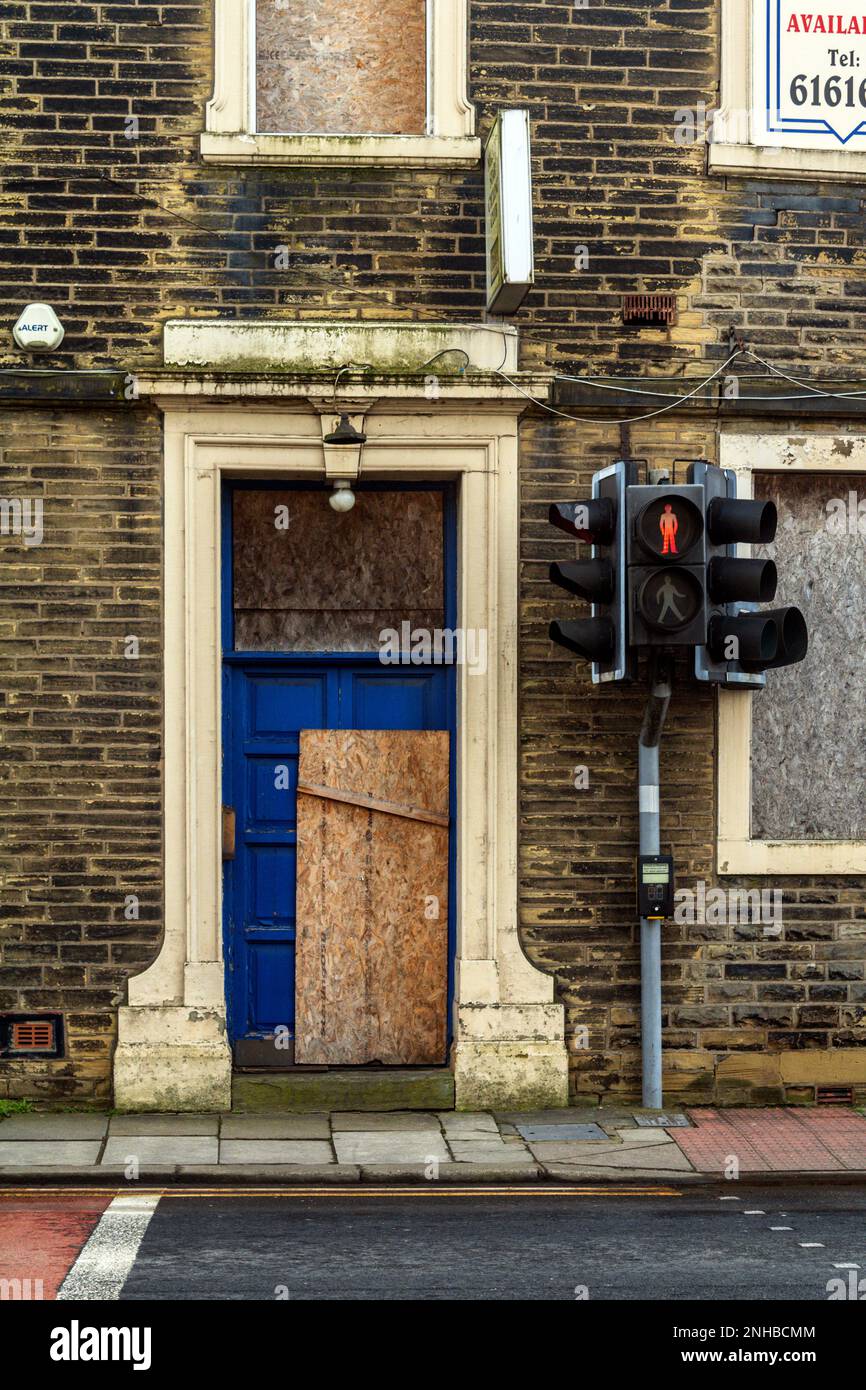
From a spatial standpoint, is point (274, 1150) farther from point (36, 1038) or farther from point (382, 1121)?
point (36, 1038)

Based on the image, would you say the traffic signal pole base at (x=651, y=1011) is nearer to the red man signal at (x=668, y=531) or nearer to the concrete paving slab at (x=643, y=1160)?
the concrete paving slab at (x=643, y=1160)

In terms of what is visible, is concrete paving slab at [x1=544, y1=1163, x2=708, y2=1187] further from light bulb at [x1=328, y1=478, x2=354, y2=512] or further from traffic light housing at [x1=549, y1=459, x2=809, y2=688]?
light bulb at [x1=328, y1=478, x2=354, y2=512]

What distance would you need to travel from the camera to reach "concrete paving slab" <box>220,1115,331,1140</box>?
9422 mm

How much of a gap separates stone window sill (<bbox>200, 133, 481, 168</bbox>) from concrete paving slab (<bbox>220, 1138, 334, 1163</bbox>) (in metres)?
5.38

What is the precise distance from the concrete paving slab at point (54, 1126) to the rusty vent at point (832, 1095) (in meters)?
4.06

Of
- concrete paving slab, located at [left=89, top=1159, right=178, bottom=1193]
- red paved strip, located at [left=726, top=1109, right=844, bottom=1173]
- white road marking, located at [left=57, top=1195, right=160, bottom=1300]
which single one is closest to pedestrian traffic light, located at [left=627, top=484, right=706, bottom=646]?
red paved strip, located at [left=726, top=1109, right=844, bottom=1173]

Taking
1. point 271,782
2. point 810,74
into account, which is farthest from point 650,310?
point 271,782

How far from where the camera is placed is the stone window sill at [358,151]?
33.3 feet

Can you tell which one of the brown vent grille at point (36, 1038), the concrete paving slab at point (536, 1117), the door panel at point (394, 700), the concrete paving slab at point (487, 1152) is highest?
the door panel at point (394, 700)

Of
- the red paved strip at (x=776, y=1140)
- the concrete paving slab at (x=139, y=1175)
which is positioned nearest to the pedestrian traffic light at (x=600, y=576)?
the red paved strip at (x=776, y=1140)

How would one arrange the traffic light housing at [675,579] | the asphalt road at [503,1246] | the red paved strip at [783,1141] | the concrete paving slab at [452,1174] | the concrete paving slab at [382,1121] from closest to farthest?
the asphalt road at [503,1246]
the concrete paving slab at [452,1174]
the red paved strip at [783,1141]
the traffic light housing at [675,579]
the concrete paving slab at [382,1121]

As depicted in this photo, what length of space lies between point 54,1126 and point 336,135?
18.7 ft

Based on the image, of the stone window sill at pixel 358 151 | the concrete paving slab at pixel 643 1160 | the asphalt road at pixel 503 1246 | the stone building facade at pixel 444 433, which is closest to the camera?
the asphalt road at pixel 503 1246
